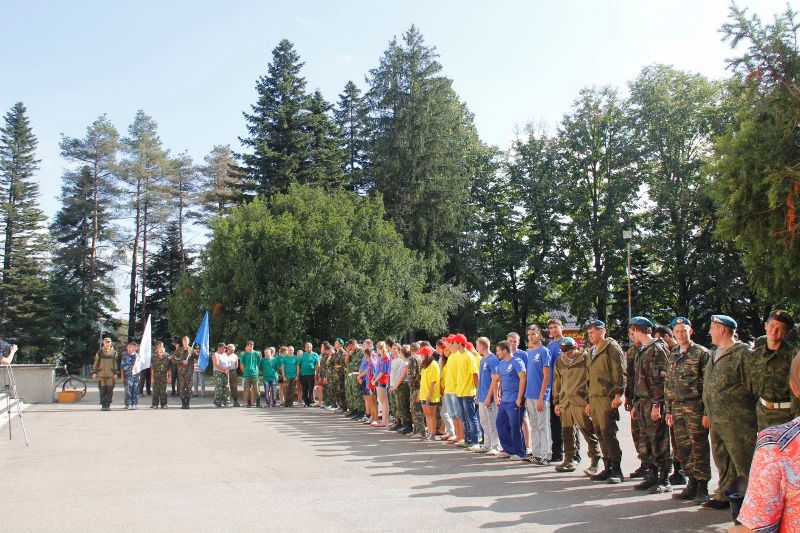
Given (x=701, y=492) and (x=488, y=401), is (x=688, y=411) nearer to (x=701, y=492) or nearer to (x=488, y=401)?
(x=701, y=492)

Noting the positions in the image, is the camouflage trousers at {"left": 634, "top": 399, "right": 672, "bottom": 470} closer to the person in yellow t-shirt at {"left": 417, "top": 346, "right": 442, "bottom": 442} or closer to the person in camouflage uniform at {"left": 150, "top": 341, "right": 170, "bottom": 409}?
the person in yellow t-shirt at {"left": 417, "top": 346, "right": 442, "bottom": 442}

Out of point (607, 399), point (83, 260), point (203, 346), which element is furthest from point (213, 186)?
point (607, 399)

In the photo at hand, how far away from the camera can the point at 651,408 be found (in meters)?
8.71

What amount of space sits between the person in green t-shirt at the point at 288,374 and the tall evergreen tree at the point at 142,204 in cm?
4200

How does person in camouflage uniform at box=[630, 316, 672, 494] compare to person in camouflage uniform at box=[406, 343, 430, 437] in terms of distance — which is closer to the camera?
person in camouflage uniform at box=[630, 316, 672, 494]

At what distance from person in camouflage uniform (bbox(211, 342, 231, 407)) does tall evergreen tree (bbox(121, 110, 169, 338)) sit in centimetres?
4163

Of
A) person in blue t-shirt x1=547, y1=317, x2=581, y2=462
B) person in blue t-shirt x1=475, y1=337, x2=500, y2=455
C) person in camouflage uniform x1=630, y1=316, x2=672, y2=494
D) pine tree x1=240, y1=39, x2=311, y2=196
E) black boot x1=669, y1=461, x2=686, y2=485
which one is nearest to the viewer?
person in camouflage uniform x1=630, y1=316, x2=672, y2=494

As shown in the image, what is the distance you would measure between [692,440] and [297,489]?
4699 mm

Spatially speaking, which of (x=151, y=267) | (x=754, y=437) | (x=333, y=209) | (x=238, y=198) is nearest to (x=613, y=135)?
(x=333, y=209)

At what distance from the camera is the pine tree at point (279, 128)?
46.0 m

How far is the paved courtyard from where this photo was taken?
270 inches

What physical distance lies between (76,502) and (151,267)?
57203mm

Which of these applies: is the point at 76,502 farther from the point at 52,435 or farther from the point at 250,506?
the point at 52,435

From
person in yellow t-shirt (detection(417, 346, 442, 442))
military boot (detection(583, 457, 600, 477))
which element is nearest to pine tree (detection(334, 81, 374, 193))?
person in yellow t-shirt (detection(417, 346, 442, 442))
